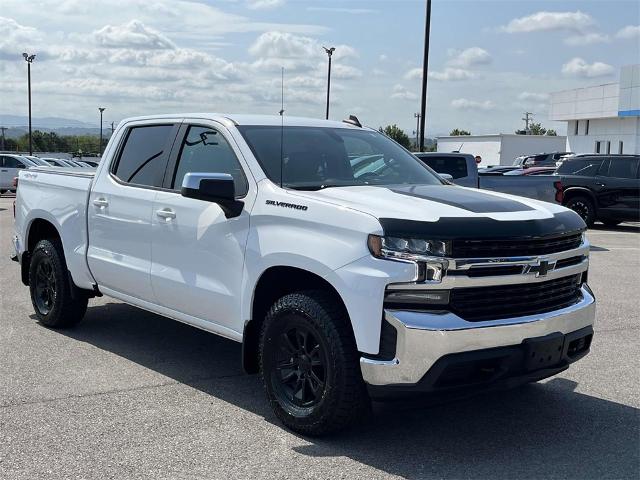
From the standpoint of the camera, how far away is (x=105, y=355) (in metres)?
6.34

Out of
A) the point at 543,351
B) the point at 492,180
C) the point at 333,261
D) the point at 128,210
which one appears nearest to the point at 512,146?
the point at 492,180

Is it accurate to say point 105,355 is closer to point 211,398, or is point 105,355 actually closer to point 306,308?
point 211,398

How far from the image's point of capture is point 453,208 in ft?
14.3

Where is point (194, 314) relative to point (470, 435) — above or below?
above

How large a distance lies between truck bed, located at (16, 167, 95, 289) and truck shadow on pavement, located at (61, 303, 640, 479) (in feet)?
3.29

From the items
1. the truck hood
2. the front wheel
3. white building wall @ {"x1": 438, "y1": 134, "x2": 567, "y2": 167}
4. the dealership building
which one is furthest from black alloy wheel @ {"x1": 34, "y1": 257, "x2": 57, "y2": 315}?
white building wall @ {"x1": 438, "y1": 134, "x2": 567, "y2": 167}

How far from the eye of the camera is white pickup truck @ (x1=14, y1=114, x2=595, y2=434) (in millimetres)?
4016

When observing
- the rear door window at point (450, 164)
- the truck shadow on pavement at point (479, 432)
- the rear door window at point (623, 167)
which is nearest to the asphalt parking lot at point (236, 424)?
the truck shadow on pavement at point (479, 432)

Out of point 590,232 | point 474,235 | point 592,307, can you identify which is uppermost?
point 474,235

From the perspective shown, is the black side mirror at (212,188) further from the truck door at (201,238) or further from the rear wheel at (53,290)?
the rear wheel at (53,290)

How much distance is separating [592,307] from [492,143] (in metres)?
68.1

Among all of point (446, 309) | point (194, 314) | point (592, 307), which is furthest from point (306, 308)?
point (592, 307)

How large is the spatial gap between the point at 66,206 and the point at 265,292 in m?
2.71

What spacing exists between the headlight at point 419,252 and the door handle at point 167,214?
6.14 ft
